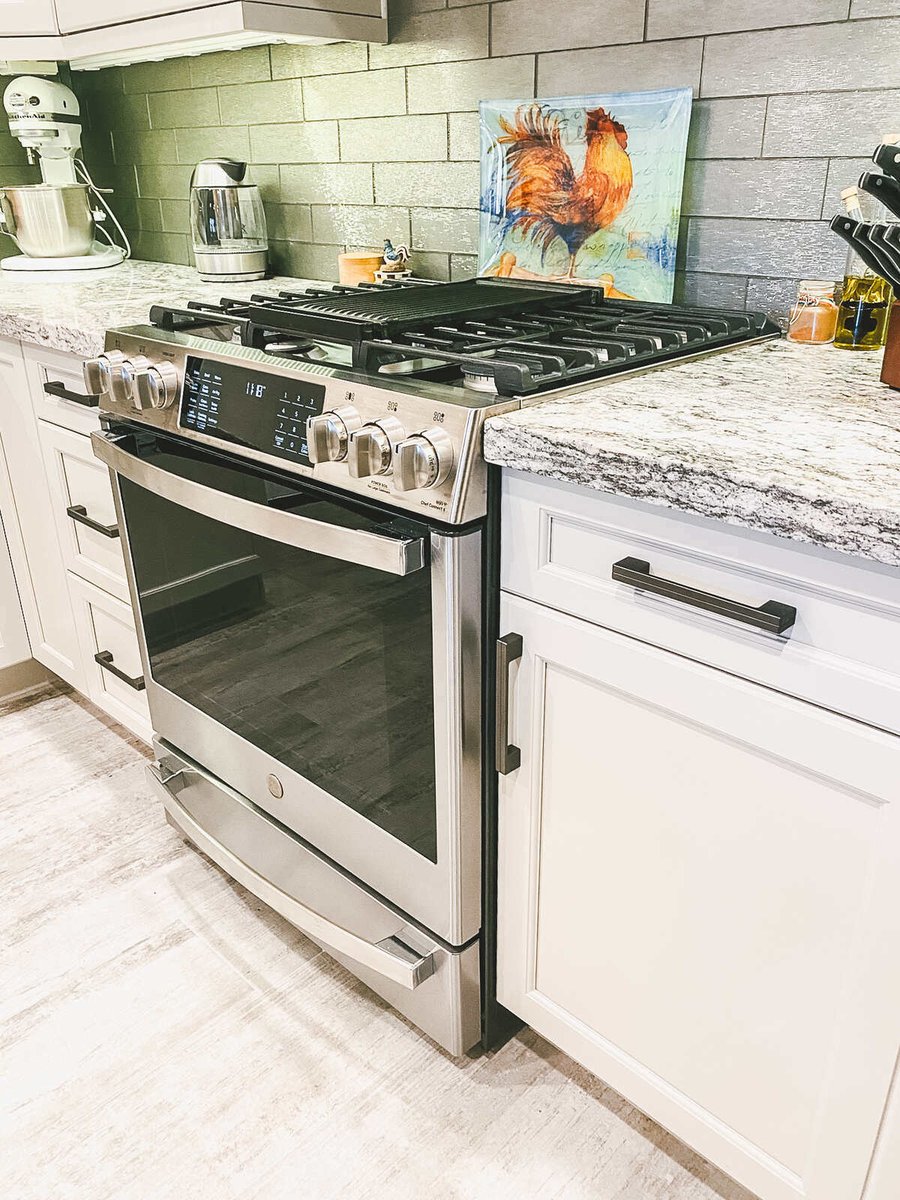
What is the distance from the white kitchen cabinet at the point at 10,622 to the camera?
6.95 feet

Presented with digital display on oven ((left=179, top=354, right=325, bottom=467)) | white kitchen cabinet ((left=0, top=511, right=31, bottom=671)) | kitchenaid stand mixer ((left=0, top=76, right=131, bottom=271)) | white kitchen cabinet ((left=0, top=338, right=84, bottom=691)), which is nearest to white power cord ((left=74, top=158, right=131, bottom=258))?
kitchenaid stand mixer ((left=0, top=76, right=131, bottom=271))

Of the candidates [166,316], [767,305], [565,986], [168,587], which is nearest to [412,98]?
[166,316]

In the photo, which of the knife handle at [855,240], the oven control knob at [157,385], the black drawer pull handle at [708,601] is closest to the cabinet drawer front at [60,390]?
the oven control knob at [157,385]

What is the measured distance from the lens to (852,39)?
4.07 ft

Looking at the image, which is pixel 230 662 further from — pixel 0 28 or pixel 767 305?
pixel 0 28

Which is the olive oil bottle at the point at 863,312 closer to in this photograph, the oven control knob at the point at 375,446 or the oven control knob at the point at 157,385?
the oven control knob at the point at 375,446

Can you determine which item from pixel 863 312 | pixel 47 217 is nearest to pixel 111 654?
pixel 47 217

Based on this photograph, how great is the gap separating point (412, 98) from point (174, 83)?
0.85 metres

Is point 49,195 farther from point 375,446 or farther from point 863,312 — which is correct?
point 863,312

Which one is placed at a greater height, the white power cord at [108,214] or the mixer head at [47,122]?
the mixer head at [47,122]

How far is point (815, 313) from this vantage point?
1.32 meters

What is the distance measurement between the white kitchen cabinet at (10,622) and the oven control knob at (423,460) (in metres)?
1.48

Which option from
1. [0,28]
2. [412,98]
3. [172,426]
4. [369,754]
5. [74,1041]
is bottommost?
[74,1041]

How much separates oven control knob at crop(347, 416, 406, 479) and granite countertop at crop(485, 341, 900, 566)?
0.11 metres
